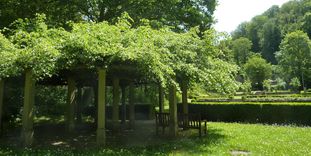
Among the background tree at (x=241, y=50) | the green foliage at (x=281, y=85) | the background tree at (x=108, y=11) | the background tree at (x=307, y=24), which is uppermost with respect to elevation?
the background tree at (x=307, y=24)

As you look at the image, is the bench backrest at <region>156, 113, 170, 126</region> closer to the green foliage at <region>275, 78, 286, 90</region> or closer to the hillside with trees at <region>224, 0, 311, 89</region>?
the hillside with trees at <region>224, 0, 311, 89</region>

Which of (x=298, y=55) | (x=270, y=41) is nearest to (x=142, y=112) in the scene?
(x=298, y=55)

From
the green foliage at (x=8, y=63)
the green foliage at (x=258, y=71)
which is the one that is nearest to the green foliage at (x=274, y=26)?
the green foliage at (x=258, y=71)

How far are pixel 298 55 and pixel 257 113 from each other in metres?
39.6

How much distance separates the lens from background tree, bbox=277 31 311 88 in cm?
4934

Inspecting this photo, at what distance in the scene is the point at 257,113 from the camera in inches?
650

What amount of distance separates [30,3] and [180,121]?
9.82m

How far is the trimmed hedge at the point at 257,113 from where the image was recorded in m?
15.1

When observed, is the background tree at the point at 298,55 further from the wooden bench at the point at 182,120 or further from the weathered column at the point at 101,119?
the weathered column at the point at 101,119

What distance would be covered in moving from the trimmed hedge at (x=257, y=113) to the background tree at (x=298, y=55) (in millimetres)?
36564

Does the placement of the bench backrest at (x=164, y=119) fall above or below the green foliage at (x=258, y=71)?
below

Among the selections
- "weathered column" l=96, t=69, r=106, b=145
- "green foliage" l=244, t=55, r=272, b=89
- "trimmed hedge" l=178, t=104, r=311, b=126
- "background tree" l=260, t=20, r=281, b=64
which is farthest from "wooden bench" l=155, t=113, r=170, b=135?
"background tree" l=260, t=20, r=281, b=64

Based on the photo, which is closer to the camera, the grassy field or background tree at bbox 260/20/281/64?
the grassy field

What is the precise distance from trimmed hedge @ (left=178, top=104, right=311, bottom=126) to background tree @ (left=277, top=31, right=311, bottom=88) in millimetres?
36564
